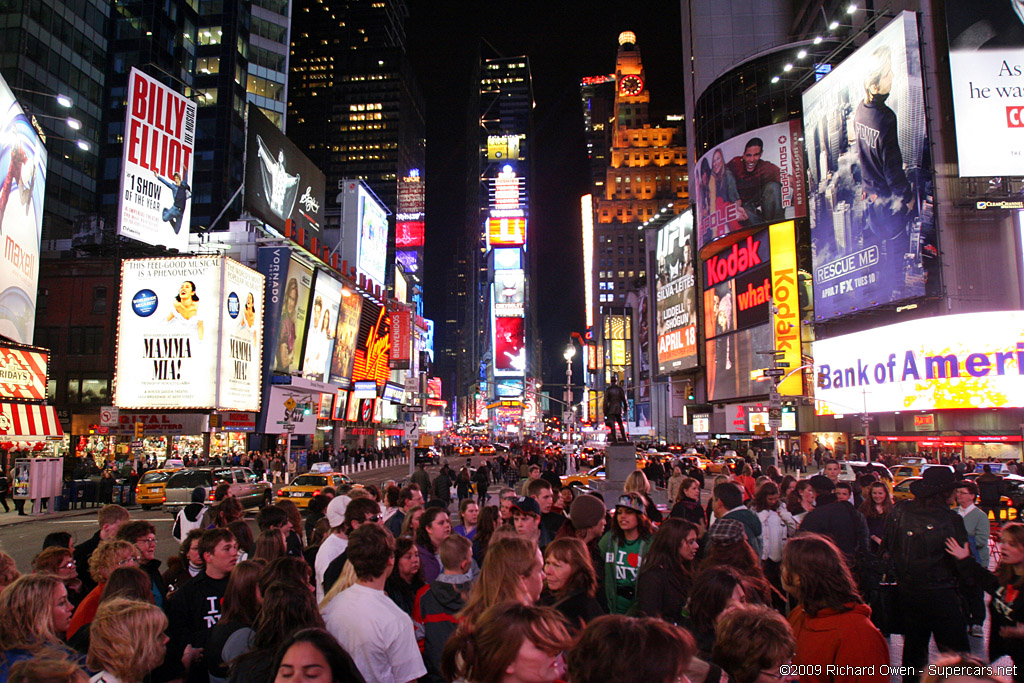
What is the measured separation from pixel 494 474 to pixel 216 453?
68.6ft

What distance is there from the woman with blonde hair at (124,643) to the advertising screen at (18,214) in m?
26.9

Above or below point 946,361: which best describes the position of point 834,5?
above

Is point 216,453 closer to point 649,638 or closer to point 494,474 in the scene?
point 494,474

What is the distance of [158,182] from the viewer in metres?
39.3

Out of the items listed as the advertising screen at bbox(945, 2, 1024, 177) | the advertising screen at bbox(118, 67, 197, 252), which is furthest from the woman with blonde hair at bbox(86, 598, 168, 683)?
the advertising screen at bbox(945, 2, 1024, 177)

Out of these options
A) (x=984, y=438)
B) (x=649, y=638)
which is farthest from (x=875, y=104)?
(x=649, y=638)

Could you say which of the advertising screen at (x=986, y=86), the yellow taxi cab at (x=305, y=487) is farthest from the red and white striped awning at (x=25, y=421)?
the advertising screen at (x=986, y=86)

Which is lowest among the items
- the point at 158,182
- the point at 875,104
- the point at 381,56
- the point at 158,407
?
the point at 158,407

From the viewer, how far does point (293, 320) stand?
50562 millimetres

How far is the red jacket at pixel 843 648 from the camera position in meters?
3.84

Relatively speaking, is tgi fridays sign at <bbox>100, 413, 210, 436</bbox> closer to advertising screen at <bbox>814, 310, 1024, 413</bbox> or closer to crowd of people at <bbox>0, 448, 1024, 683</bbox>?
crowd of people at <bbox>0, 448, 1024, 683</bbox>

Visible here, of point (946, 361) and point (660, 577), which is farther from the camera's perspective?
point (946, 361)

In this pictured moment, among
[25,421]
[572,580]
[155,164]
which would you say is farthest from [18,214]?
[572,580]

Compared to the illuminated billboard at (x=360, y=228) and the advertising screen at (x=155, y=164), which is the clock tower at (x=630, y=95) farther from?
the advertising screen at (x=155, y=164)
